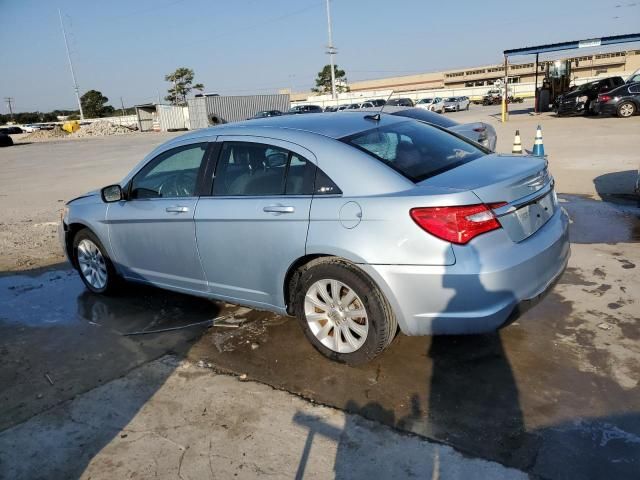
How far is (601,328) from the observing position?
3.79m

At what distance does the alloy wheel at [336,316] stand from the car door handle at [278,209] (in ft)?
1.73

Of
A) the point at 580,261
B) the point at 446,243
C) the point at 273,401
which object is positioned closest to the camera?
the point at 446,243

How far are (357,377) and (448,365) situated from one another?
62cm

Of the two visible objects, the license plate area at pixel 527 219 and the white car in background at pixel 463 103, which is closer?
the license plate area at pixel 527 219

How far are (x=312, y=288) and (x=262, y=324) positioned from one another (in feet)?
3.46

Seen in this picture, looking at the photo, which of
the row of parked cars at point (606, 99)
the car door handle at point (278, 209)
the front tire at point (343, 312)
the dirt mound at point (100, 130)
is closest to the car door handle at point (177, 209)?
the car door handle at point (278, 209)

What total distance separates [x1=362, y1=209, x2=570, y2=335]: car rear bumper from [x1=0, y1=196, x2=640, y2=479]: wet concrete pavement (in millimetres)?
443

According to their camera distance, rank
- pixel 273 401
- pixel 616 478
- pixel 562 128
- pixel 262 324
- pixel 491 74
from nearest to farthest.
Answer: pixel 616 478 → pixel 273 401 → pixel 262 324 → pixel 562 128 → pixel 491 74

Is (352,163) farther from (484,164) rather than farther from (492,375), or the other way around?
(492,375)

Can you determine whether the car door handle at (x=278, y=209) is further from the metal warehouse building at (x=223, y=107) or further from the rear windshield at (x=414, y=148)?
the metal warehouse building at (x=223, y=107)

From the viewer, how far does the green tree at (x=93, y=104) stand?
327ft

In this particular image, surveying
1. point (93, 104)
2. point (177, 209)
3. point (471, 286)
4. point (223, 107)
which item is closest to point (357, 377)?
point (471, 286)

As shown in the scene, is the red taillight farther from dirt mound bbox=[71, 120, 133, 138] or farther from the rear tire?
dirt mound bbox=[71, 120, 133, 138]

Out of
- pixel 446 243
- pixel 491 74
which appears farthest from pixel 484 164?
pixel 491 74
